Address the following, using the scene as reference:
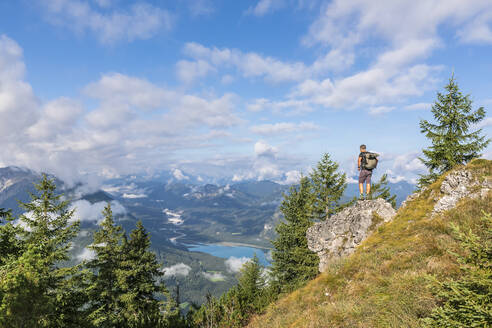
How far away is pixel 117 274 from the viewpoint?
65.2ft

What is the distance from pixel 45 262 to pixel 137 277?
9140 mm

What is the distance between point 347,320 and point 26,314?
27.0ft

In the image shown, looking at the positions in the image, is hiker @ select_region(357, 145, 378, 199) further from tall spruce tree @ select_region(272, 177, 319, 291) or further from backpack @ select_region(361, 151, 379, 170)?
tall spruce tree @ select_region(272, 177, 319, 291)

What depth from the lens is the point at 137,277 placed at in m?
21.3

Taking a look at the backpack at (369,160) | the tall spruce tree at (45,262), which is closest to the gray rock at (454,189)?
the backpack at (369,160)

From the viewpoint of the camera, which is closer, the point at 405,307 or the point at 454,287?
the point at 454,287

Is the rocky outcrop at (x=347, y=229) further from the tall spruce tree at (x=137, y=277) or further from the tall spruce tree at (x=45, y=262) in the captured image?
the tall spruce tree at (x=45, y=262)

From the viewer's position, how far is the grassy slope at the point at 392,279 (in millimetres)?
5906

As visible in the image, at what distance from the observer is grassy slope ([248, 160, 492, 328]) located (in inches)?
233

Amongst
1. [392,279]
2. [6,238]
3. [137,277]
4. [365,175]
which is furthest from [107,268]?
[365,175]

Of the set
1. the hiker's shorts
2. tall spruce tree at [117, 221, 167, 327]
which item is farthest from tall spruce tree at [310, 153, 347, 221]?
tall spruce tree at [117, 221, 167, 327]

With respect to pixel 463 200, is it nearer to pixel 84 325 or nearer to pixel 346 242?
pixel 346 242

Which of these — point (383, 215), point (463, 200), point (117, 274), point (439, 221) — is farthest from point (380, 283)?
point (117, 274)

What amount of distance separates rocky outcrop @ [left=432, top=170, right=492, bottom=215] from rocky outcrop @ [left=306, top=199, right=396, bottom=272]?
4265 millimetres
